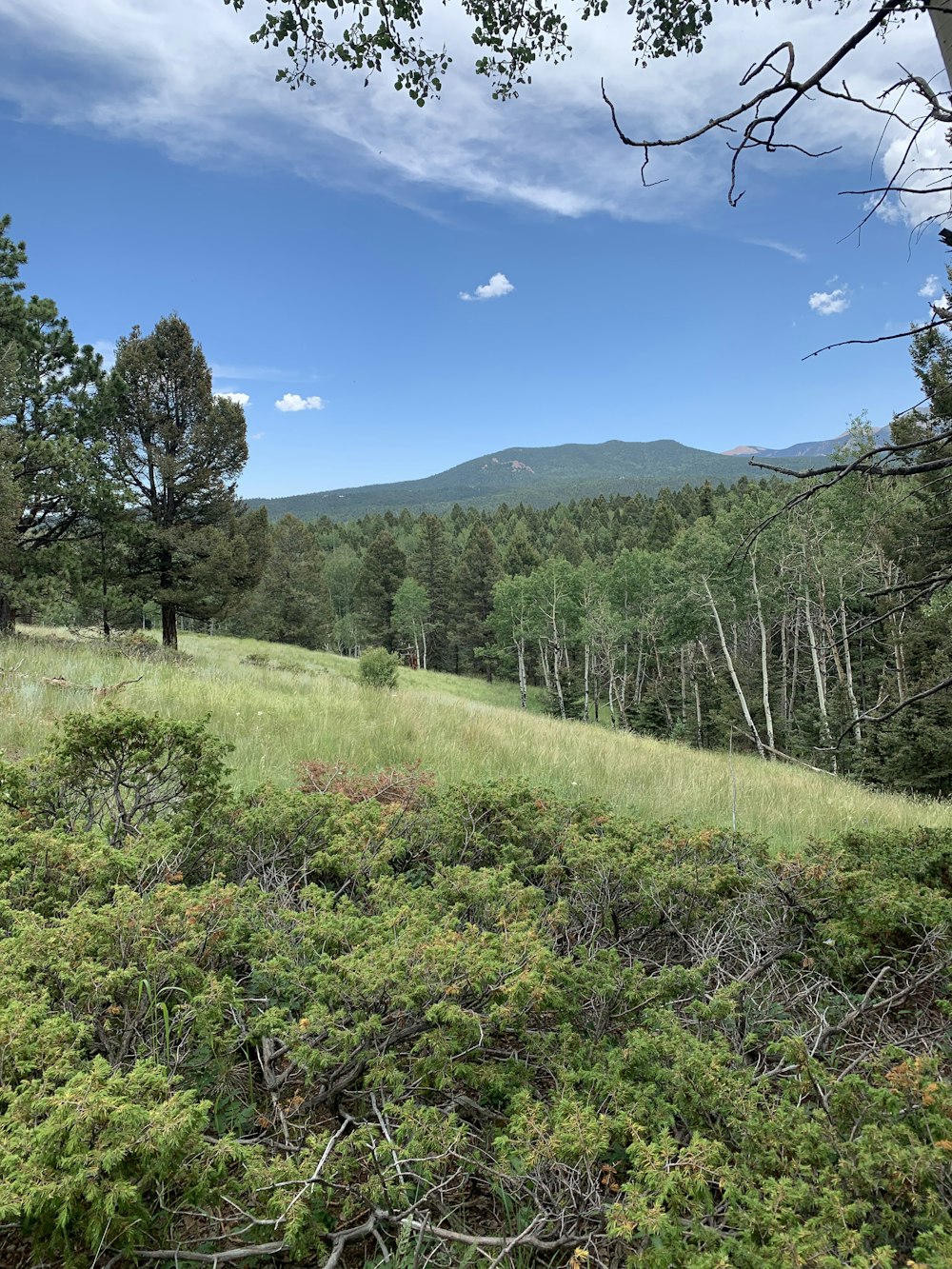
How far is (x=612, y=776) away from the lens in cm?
632

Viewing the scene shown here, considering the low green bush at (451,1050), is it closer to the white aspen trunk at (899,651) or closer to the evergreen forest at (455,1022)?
the evergreen forest at (455,1022)

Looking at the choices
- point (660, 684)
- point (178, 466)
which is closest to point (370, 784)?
point (178, 466)

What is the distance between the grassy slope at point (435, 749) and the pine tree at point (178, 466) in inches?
267

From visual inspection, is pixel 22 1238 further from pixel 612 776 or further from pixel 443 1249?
pixel 612 776

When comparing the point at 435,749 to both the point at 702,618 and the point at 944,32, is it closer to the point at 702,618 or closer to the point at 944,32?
the point at 944,32

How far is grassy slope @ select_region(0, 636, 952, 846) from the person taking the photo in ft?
17.8

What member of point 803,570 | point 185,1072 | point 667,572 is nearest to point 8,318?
point 185,1072

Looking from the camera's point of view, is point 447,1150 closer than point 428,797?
Yes

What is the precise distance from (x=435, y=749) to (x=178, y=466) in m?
13.0

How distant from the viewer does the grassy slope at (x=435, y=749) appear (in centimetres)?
543

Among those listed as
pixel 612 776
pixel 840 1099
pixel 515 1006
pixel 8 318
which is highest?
pixel 8 318

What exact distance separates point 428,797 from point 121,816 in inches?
63.3

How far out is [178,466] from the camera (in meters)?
15.8

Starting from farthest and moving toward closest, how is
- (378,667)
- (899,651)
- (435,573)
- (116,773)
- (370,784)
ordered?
(435,573)
(899,651)
(378,667)
(370,784)
(116,773)
